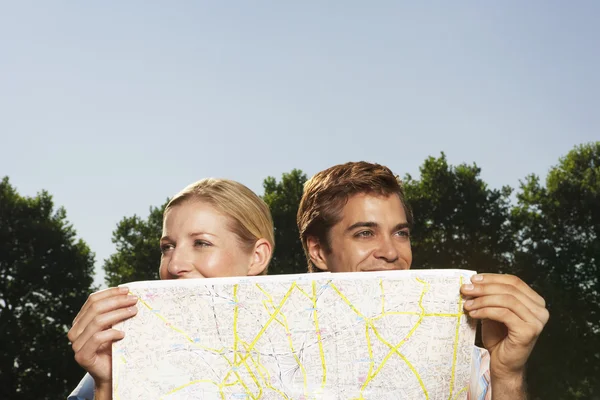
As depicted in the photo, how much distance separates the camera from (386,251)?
13.4ft

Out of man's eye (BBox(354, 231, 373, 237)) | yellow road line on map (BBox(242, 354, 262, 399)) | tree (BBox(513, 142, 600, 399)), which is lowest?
yellow road line on map (BBox(242, 354, 262, 399))

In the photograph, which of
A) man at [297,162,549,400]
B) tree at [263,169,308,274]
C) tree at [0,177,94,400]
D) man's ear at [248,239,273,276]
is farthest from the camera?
tree at [0,177,94,400]

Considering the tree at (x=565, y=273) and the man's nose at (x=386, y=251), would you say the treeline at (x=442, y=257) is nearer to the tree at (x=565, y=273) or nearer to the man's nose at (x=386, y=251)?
the tree at (x=565, y=273)

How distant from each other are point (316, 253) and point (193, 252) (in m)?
1.49

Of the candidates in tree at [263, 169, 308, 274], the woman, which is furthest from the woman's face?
tree at [263, 169, 308, 274]

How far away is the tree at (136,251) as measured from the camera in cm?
2983

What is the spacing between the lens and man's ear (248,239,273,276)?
368 centimetres

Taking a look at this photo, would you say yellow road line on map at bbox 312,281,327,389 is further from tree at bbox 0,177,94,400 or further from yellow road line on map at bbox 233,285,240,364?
tree at bbox 0,177,94,400

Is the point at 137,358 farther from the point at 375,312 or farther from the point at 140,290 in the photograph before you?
the point at 375,312

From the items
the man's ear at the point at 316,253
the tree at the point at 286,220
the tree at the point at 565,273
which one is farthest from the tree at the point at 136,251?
the man's ear at the point at 316,253

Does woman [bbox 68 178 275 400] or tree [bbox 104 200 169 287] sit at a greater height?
tree [bbox 104 200 169 287]

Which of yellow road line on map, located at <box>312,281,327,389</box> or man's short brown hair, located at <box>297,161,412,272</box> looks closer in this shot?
yellow road line on map, located at <box>312,281,327,389</box>

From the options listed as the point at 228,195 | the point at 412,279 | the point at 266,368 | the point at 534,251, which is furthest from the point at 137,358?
the point at 534,251

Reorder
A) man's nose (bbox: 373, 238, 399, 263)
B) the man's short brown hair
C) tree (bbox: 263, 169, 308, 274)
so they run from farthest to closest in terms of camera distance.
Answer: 1. tree (bbox: 263, 169, 308, 274)
2. the man's short brown hair
3. man's nose (bbox: 373, 238, 399, 263)
